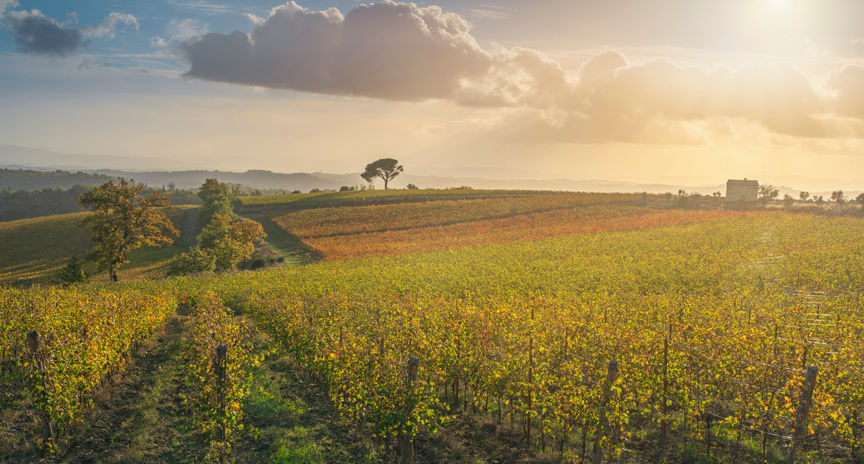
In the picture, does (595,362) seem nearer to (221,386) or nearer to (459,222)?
(221,386)

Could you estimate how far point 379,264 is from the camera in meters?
40.2

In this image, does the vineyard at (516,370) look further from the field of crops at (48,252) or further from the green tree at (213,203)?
the green tree at (213,203)

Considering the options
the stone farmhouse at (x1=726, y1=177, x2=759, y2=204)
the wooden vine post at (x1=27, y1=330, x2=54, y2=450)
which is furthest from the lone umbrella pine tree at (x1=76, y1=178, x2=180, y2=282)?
the stone farmhouse at (x1=726, y1=177, x2=759, y2=204)

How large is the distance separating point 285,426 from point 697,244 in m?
39.3

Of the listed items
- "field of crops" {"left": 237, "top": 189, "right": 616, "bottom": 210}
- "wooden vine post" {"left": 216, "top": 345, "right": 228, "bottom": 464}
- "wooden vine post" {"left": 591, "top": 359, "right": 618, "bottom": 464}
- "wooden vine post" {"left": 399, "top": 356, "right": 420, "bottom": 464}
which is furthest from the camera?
"field of crops" {"left": 237, "top": 189, "right": 616, "bottom": 210}

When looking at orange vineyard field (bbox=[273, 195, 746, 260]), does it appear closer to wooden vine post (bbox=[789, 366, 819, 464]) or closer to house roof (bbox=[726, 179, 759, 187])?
house roof (bbox=[726, 179, 759, 187])

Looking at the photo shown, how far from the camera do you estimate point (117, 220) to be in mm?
43469

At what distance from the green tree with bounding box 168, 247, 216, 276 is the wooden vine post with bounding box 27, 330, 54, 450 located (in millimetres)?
38618

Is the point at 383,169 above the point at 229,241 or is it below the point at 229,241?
above

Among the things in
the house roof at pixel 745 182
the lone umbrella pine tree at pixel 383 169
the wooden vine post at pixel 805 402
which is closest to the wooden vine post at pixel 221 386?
the wooden vine post at pixel 805 402

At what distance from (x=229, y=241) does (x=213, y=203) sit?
3508cm

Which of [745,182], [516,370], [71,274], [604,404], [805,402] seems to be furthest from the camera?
[745,182]

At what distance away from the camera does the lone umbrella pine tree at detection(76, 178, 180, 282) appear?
140 feet

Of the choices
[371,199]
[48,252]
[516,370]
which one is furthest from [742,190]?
[48,252]
